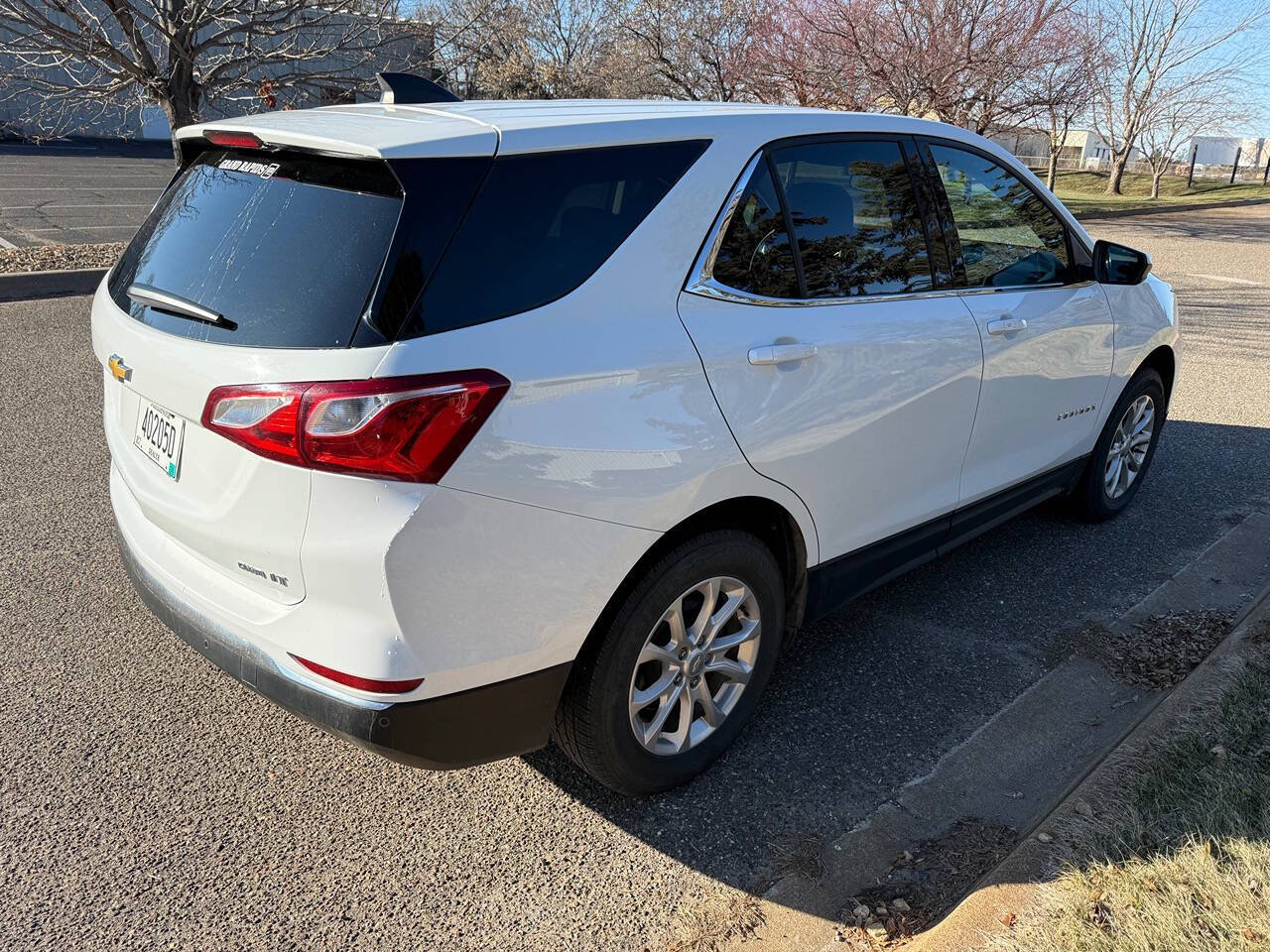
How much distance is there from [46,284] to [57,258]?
1568mm

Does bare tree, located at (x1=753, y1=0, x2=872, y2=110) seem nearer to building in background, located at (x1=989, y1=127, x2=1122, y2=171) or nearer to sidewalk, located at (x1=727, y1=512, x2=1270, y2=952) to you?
sidewalk, located at (x1=727, y1=512, x2=1270, y2=952)

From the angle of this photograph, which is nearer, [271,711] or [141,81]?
[271,711]

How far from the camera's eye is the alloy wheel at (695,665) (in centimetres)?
269

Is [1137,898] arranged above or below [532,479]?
below

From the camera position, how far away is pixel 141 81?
1031 cm

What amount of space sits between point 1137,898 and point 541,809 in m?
1.54

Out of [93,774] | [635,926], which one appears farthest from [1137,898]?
[93,774]

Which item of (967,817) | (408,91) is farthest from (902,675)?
(408,91)

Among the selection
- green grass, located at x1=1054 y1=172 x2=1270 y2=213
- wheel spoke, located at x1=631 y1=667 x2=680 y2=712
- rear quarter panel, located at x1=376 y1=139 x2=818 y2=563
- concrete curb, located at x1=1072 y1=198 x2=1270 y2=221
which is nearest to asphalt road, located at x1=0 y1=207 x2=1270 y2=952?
wheel spoke, located at x1=631 y1=667 x2=680 y2=712

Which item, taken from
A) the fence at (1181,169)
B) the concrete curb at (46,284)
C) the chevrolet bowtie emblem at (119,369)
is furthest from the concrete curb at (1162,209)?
the chevrolet bowtie emblem at (119,369)

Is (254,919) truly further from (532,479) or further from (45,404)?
(45,404)

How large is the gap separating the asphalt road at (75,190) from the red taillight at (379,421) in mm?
12467

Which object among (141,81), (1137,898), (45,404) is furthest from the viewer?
(141,81)

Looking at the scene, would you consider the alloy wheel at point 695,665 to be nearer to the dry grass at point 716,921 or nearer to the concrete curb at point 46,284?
the dry grass at point 716,921
